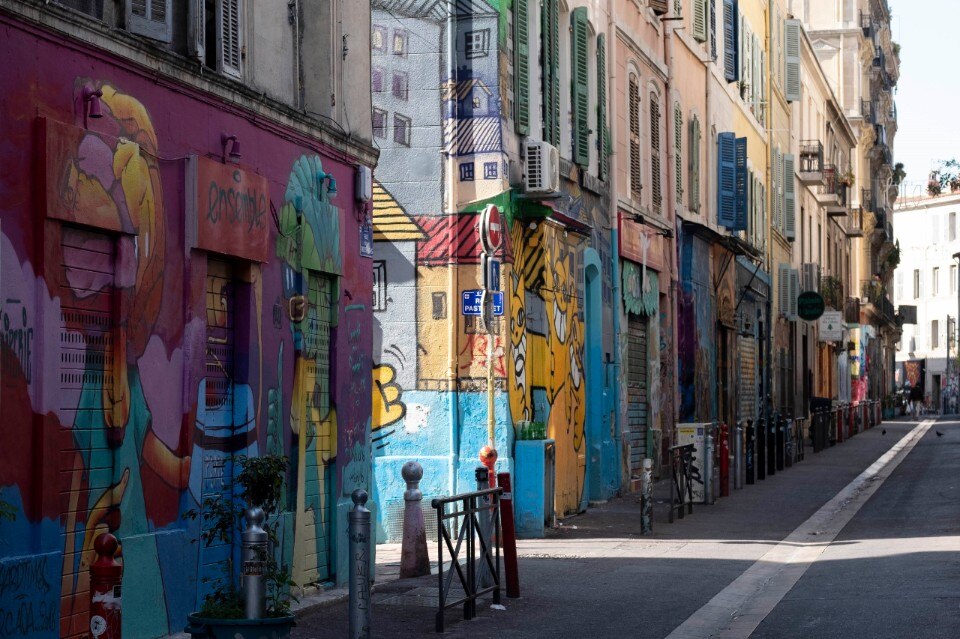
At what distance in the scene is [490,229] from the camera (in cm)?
1703

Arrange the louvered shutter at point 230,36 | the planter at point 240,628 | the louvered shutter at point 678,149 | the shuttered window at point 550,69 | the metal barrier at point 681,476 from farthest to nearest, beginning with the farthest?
the louvered shutter at point 678,149
the shuttered window at point 550,69
the metal barrier at point 681,476
the louvered shutter at point 230,36
the planter at point 240,628

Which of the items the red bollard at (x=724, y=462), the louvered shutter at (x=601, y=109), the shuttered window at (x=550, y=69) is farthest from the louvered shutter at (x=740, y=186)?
the shuttered window at (x=550, y=69)

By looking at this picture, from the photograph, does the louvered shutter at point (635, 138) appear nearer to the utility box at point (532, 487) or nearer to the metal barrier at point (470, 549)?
the utility box at point (532, 487)

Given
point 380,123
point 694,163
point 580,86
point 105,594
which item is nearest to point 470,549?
point 105,594

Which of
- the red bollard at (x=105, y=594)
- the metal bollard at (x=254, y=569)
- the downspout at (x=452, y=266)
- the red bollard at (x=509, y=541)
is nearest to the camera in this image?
the red bollard at (x=105, y=594)

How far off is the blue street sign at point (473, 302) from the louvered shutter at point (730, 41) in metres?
17.2

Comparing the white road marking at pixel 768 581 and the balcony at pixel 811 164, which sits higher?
the balcony at pixel 811 164

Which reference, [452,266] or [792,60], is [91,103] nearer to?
[452,266]

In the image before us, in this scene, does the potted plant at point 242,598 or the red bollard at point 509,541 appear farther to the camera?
the red bollard at point 509,541

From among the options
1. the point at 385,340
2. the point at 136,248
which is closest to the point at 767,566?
the point at 385,340

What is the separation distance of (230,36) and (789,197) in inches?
1320

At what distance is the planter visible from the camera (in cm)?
679

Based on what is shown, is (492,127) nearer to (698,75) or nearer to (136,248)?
(136,248)

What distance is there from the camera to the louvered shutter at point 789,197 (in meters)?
42.8
